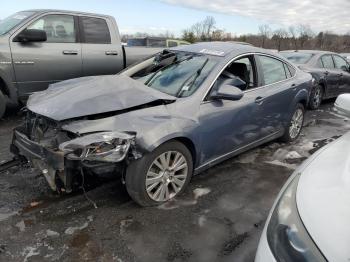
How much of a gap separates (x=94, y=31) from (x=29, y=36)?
140 cm

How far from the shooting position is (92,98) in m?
3.41

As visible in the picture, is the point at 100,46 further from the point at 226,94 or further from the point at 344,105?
the point at 344,105

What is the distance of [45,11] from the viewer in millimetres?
6219

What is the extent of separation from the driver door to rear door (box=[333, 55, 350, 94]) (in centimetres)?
623

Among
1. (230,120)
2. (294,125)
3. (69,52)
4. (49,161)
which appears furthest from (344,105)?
(69,52)

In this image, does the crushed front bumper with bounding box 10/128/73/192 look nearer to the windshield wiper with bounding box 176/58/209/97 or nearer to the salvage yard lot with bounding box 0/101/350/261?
the salvage yard lot with bounding box 0/101/350/261

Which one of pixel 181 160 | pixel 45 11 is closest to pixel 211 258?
pixel 181 160

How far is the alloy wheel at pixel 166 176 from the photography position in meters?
3.35

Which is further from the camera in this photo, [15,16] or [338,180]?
[15,16]

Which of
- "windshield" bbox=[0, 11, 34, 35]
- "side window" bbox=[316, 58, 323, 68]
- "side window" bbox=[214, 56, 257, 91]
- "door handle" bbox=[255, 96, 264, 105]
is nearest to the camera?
"side window" bbox=[214, 56, 257, 91]

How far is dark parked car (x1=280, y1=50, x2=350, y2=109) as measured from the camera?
869 cm

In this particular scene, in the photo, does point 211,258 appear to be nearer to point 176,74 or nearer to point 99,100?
point 99,100

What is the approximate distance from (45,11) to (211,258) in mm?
5374

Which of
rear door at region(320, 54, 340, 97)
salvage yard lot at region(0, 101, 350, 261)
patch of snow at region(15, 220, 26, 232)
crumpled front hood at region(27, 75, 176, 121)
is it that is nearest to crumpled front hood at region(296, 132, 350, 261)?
salvage yard lot at region(0, 101, 350, 261)
